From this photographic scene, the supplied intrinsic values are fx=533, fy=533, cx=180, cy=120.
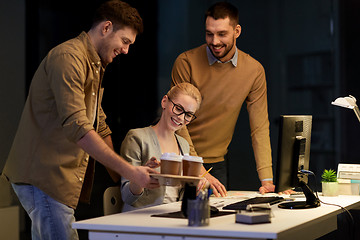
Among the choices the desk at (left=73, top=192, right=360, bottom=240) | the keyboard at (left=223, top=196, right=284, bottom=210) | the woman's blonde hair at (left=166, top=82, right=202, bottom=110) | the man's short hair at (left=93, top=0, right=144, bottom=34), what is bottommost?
the desk at (left=73, top=192, right=360, bottom=240)

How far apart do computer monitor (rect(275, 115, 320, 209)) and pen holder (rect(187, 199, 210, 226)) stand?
2.31ft

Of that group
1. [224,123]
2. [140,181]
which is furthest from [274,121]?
[140,181]

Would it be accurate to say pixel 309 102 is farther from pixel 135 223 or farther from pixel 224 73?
pixel 135 223

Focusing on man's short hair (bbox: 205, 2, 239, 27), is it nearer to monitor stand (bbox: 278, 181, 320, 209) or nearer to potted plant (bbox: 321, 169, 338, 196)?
potted plant (bbox: 321, 169, 338, 196)

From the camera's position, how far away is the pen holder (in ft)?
6.40

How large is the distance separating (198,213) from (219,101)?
172cm

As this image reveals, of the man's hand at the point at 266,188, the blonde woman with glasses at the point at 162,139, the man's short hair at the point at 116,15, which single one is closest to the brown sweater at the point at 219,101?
the man's hand at the point at 266,188

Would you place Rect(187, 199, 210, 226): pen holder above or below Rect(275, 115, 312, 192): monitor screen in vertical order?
below

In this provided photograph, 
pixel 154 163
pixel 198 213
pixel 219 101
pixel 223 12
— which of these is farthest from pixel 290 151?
pixel 223 12

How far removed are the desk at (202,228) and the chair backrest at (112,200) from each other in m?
0.29

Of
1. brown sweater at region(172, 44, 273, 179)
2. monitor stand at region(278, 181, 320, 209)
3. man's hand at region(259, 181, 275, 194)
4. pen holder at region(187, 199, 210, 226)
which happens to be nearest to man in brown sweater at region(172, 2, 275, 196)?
brown sweater at region(172, 44, 273, 179)

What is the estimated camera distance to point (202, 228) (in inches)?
75.3

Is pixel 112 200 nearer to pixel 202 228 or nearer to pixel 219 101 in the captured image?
pixel 202 228

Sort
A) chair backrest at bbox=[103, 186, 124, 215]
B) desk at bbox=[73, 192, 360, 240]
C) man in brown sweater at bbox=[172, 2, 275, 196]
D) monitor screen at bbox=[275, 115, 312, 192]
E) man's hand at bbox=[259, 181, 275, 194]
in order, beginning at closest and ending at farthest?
desk at bbox=[73, 192, 360, 240]
monitor screen at bbox=[275, 115, 312, 192]
chair backrest at bbox=[103, 186, 124, 215]
man's hand at bbox=[259, 181, 275, 194]
man in brown sweater at bbox=[172, 2, 275, 196]
